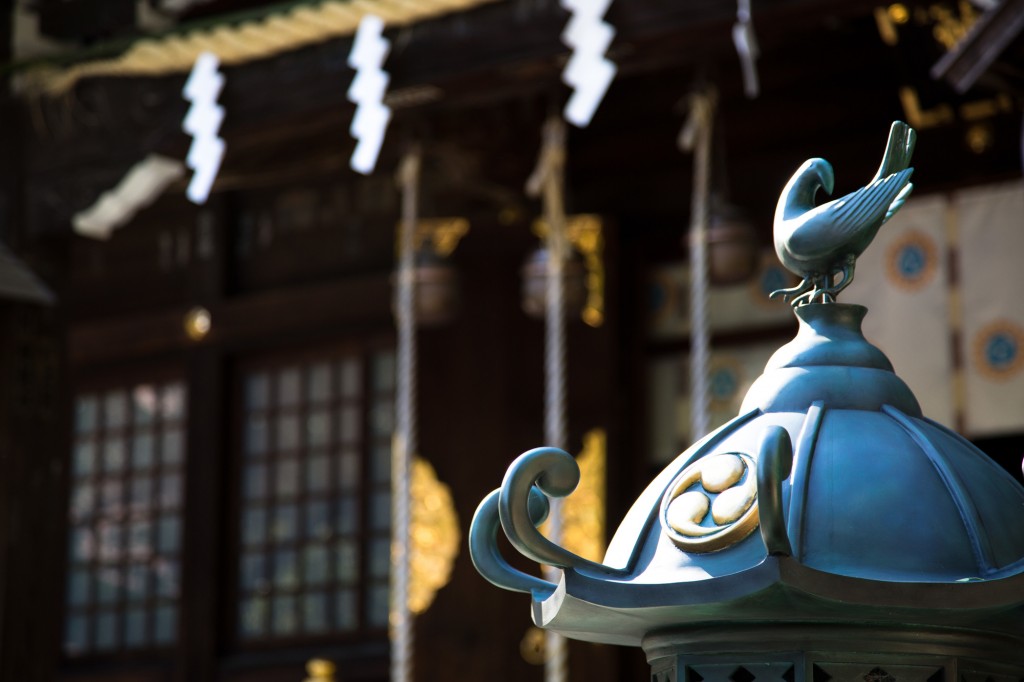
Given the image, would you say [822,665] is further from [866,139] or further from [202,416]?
[202,416]

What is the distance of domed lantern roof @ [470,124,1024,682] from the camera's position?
221cm

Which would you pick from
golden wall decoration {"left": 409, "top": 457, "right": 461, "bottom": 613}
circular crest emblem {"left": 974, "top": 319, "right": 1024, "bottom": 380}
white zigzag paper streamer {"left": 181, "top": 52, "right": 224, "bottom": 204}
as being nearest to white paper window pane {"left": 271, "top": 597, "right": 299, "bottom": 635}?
golden wall decoration {"left": 409, "top": 457, "right": 461, "bottom": 613}

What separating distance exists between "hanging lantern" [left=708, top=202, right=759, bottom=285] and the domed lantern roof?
16.0 ft

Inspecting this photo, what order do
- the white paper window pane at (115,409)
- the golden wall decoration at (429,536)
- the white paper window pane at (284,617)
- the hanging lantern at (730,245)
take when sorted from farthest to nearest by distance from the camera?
the white paper window pane at (115,409) → the white paper window pane at (284,617) → the golden wall decoration at (429,536) → the hanging lantern at (730,245)

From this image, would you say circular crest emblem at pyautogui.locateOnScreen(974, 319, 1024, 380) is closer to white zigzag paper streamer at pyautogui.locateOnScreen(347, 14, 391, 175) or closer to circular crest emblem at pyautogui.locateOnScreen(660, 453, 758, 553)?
white zigzag paper streamer at pyautogui.locateOnScreen(347, 14, 391, 175)

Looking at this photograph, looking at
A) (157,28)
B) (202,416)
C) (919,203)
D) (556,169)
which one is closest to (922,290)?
(919,203)

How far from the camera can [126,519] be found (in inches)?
421

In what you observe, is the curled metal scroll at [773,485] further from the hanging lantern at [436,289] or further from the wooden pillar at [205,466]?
the wooden pillar at [205,466]

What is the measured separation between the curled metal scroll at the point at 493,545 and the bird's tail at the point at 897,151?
28.2 inches

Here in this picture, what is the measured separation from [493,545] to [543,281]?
5.51 metres

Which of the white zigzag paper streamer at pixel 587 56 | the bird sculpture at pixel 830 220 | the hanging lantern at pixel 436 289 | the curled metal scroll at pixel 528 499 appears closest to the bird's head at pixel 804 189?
the bird sculpture at pixel 830 220

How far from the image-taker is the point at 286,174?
8.96 metres

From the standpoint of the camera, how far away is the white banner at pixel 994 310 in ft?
24.9

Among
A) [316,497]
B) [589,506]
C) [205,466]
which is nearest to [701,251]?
[589,506]
